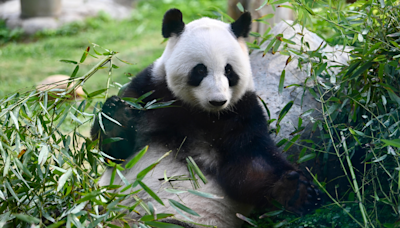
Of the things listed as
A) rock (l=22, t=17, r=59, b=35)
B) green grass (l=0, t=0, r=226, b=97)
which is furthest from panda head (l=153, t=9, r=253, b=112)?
rock (l=22, t=17, r=59, b=35)

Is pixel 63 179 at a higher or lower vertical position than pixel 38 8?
higher

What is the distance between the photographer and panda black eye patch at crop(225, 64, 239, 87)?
239 centimetres

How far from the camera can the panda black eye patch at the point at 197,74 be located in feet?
7.68

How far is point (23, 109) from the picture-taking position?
205 centimetres

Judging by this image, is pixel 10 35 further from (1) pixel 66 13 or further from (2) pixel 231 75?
(2) pixel 231 75

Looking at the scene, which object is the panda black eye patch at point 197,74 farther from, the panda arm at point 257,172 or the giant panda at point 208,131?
the panda arm at point 257,172

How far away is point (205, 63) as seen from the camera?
232 cm

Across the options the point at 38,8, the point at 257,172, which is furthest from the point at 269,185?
the point at 38,8

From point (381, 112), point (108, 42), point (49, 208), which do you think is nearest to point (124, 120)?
point (49, 208)

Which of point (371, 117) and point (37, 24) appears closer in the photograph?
point (371, 117)

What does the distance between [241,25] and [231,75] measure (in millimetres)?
425

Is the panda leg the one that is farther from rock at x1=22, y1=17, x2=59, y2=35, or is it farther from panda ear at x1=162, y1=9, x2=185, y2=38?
rock at x1=22, y1=17, x2=59, y2=35

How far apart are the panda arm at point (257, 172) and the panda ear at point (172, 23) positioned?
2.31 ft

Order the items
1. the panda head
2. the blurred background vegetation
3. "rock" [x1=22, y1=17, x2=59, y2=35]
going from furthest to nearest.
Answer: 1. "rock" [x1=22, y1=17, x2=59, y2=35]
2. the panda head
3. the blurred background vegetation
